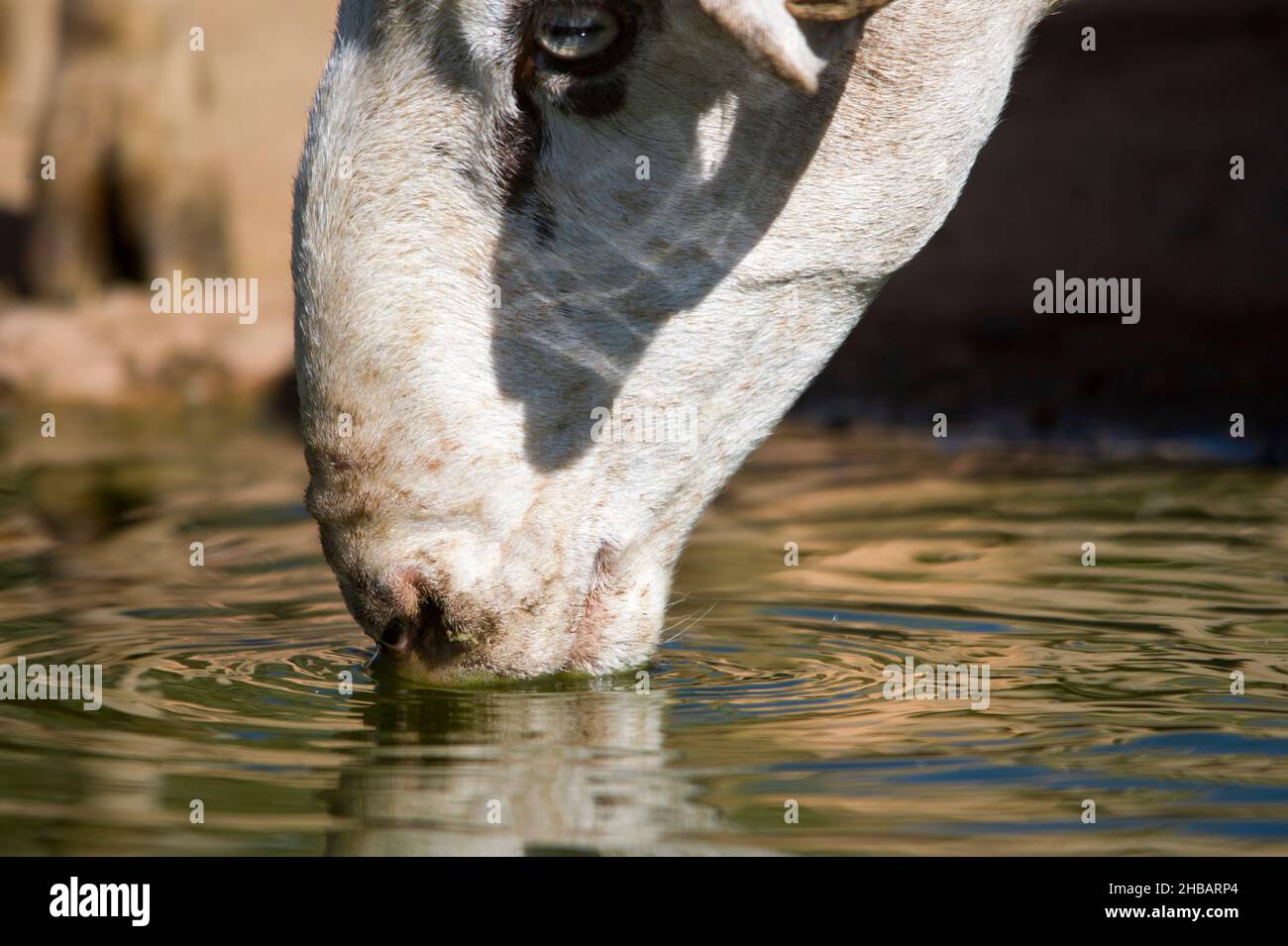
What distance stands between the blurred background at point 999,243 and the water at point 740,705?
2.22 meters

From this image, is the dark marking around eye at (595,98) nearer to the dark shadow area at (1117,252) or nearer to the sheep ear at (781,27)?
the sheep ear at (781,27)

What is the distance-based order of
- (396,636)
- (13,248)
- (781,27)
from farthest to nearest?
(13,248), (396,636), (781,27)

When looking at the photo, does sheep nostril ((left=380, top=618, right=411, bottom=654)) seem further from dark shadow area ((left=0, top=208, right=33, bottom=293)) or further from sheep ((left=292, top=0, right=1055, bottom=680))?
dark shadow area ((left=0, top=208, right=33, bottom=293))

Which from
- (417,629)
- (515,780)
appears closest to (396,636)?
(417,629)

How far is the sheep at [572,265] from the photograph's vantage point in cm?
345

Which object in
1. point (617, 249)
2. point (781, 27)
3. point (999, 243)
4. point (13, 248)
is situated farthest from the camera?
point (13, 248)

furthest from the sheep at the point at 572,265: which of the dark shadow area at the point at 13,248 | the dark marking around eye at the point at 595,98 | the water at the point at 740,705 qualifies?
the dark shadow area at the point at 13,248

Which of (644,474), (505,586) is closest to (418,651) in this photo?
(505,586)

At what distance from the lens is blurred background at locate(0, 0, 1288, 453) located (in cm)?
898

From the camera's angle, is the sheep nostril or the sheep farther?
the sheep nostril

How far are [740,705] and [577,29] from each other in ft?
5.07

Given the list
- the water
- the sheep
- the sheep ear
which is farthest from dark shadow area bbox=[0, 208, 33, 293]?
the sheep ear

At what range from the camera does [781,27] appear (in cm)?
307

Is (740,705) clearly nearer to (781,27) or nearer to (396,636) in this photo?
(396,636)
